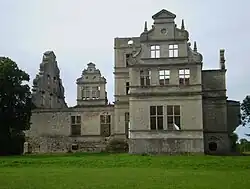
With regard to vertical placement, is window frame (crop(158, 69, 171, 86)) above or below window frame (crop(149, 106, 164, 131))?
above

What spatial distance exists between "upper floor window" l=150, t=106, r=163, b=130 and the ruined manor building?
0.28 ft

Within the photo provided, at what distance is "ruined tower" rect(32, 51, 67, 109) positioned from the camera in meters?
49.4

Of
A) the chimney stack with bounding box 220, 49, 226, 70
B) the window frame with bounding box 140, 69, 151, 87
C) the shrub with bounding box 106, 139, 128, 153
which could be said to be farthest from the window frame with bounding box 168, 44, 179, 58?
the shrub with bounding box 106, 139, 128, 153

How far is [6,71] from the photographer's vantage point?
1650 inches

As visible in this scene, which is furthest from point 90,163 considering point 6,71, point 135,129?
point 6,71

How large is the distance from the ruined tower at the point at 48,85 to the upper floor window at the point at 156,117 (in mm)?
16571

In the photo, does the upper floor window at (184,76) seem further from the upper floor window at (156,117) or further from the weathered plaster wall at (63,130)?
the weathered plaster wall at (63,130)

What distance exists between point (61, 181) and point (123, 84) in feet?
98.2

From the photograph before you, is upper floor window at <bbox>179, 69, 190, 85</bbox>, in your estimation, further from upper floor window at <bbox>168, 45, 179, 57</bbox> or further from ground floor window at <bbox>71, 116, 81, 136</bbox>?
ground floor window at <bbox>71, 116, 81, 136</bbox>

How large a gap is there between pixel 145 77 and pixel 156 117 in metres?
3.63

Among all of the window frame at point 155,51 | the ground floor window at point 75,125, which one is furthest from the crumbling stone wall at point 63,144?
the window frame at point 155,51

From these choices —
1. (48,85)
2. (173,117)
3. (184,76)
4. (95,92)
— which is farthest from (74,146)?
(95,92)

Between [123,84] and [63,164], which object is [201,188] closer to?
[63,164]

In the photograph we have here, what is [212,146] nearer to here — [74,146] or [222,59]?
[222,59]
